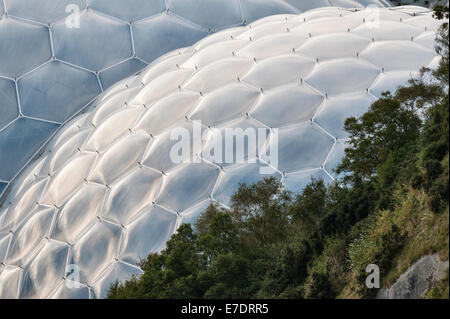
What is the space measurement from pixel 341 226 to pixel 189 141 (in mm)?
6112

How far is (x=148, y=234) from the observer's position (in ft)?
59.3

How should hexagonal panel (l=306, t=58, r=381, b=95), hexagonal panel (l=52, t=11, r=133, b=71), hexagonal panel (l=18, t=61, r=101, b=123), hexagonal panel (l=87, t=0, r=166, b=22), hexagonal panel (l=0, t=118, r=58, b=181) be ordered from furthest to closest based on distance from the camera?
hexagonal panel (l=87, t=0, r=166, b=22) → hexagonal panel (l=52, t=11, r=133, b=71) → hexagonal panel (l=18, t=61, r=101, b=123) → hexagonal panel (l=0, t=118, r=58, b=181) → hexagonal panel (l=306, t=58, r=381, b=95)

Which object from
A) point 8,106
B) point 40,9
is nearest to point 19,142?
point 8,106

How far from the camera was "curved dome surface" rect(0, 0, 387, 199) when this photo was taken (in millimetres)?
26844

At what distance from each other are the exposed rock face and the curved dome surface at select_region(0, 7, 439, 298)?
615 centimetres

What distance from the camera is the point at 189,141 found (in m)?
19.4

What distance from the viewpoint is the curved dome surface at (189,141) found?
719 inches

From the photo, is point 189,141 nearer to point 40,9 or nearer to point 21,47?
point 21,47

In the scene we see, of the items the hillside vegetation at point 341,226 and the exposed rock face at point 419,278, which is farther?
the hillside vegetation at point 341,226

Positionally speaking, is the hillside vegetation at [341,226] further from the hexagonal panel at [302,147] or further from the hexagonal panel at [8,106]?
the hexagonal panel at [8,106]

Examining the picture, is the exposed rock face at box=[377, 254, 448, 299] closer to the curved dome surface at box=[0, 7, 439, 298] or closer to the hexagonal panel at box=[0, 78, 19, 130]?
the curved dome surface at box=[0, 7, 439, 298]

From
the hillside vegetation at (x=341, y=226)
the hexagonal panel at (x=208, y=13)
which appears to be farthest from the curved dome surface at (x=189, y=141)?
the hexagonal panel at (x=208, y=13)

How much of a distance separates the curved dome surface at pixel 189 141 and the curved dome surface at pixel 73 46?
269 cm

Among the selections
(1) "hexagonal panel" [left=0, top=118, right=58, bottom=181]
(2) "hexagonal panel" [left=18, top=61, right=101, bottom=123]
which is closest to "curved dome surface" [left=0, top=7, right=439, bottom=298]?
(1) "hexagonal panel" [left=0, top=118, right=58, bottom=181]
